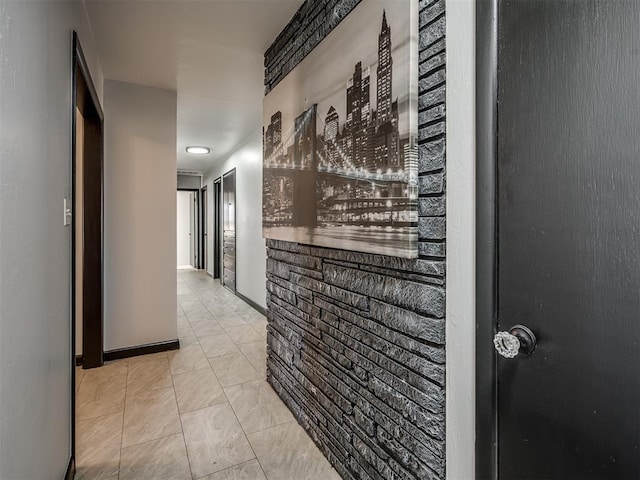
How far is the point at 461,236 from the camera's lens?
3.39 feet

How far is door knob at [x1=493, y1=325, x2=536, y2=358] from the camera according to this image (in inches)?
34.5

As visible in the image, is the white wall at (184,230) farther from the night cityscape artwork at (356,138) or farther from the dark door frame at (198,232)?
the night cityscape artwork at (356,138)

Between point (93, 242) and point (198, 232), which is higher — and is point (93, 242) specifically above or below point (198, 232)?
below

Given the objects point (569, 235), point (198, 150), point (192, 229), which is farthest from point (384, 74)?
point (192, 229)

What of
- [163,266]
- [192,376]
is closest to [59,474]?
[192,376]

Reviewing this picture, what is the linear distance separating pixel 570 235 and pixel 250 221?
4.35 metres

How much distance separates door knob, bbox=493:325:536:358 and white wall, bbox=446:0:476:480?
0.09 m

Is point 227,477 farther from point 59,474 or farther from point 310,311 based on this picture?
point 310,311

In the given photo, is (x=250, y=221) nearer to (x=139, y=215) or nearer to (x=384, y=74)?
(x=139, y=215)

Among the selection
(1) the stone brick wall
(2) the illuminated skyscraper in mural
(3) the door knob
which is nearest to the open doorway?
(1) the stone brick wall

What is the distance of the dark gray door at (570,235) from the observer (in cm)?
72

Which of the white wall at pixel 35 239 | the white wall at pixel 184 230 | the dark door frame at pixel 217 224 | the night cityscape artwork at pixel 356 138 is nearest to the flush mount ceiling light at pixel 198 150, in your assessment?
the dark door frame at pixel 217 224

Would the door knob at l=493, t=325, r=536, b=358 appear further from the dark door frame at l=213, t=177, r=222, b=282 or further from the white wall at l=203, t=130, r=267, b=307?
the dark door frame at l=213, t=177, r=222, b=282

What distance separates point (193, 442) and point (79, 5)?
7.66 feet
